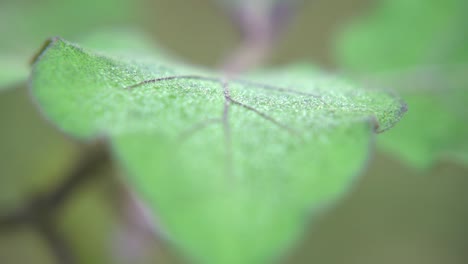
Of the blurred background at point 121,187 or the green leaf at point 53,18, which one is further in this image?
the green leaf at point 53,18

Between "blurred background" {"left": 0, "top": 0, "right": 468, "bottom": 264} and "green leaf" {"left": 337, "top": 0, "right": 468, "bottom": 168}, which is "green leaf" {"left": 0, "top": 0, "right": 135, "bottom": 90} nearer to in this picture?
"blurred background" {"left": 0, "top": 0, "right": 468, "bottom": 264}

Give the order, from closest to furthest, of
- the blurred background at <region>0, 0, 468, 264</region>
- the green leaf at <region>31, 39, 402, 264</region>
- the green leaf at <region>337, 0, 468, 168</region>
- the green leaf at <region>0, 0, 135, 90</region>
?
the green leaf at <region>31, 39, 402, 264</region>
the green leaf at <region>337, 0, 468, 168</region>
the blurred background at <region>0, 0, 468, 264</region>
the green leaf at <region>0, 0, 135, 90</region>

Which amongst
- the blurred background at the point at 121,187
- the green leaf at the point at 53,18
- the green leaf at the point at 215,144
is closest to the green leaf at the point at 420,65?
the blurred background at the point at 121,187

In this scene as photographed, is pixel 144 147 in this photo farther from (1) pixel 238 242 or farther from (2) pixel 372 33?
(2) pixel 372 33

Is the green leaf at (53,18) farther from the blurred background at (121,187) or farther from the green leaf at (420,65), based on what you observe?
the green leaf at (420,65)

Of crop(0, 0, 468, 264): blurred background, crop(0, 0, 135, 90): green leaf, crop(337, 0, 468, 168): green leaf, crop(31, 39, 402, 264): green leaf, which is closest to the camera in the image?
crop(31, 39, 402, 264): green leaf

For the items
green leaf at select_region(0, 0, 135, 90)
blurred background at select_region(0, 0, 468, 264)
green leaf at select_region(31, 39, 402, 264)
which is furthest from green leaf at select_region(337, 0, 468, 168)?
green leaf at select_region(0, 0, 135, 90)

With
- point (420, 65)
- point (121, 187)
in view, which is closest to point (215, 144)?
point (121, 187)
